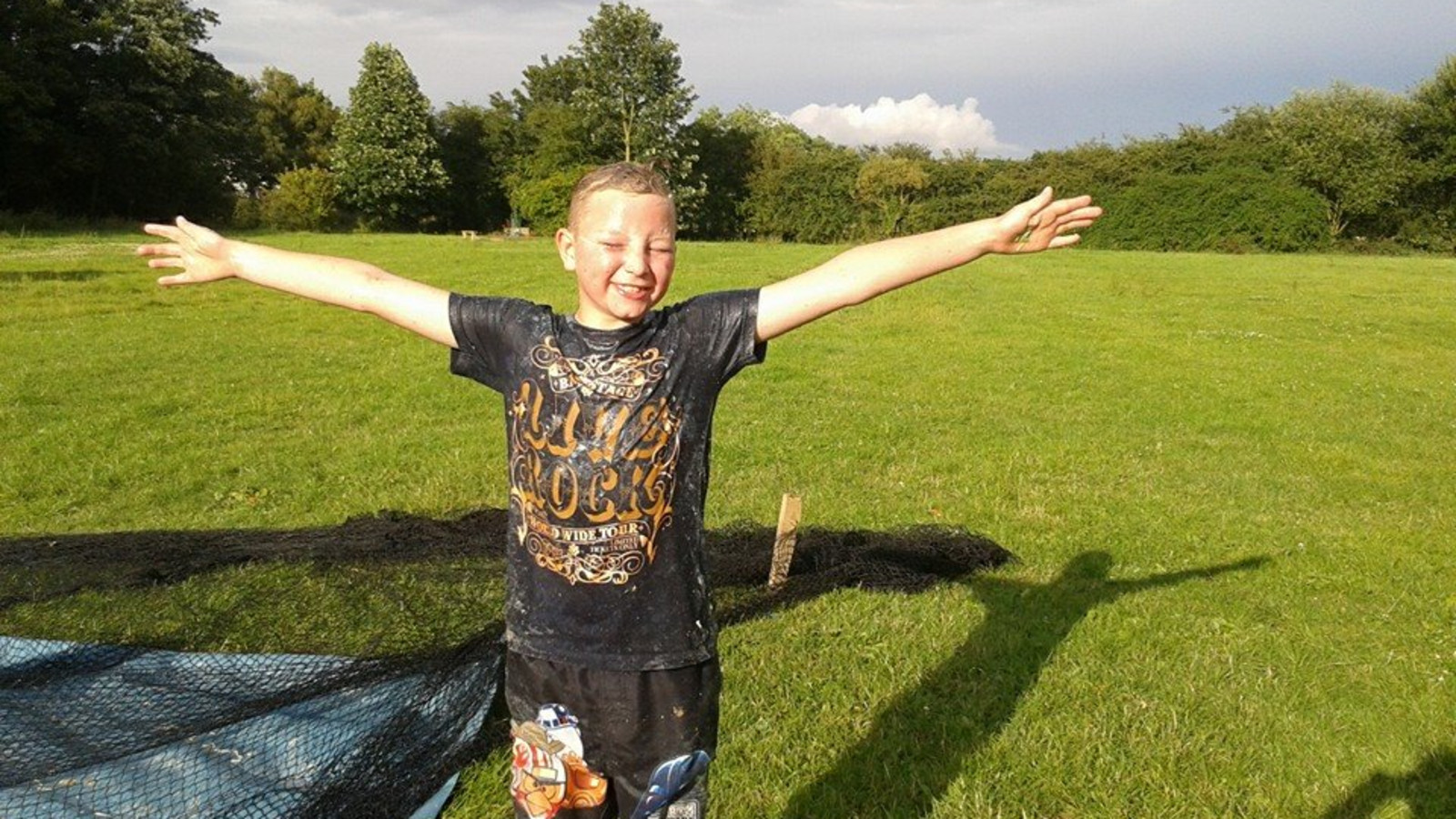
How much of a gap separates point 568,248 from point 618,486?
64cm

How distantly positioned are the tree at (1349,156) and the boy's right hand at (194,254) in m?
48.3

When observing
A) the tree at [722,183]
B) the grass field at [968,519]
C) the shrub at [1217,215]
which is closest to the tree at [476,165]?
the tree at [722,183]

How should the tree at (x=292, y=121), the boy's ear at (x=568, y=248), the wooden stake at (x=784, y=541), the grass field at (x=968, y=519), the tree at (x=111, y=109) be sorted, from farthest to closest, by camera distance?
1. the tree at (x=292, y=121)
2. the tree at (x=111, y=109)
3. the wooden stake at (x=784, y=541)
4. the grass field at (x=968, y=519)
5. the boy's ear at (x=568, y=248)

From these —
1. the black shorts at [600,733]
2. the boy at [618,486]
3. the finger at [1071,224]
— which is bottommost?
the black shorts at [600,733]

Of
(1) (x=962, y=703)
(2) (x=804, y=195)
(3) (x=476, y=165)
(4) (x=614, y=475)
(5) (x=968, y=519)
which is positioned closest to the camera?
(4) (x=614, y=475)

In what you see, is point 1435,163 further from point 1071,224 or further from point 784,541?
point 1071,224

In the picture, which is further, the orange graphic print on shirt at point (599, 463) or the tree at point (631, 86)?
the tree at point (631, 86)

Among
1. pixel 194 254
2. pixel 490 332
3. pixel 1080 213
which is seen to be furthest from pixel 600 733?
pixel 1080 213

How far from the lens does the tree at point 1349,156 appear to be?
43.2 metres

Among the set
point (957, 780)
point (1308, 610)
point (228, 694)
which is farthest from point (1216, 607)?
point (228, 694)

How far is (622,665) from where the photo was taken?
258cm

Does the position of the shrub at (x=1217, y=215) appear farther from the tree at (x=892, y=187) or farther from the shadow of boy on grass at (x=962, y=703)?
the shadow of boy on grass at (x=962, y=703)

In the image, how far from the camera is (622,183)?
260 centimetres

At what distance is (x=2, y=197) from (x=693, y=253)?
92.2ft
